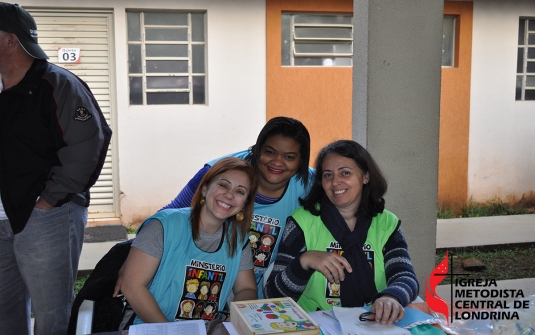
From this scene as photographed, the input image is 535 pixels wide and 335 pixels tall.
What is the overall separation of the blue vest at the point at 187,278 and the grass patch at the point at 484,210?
569cm

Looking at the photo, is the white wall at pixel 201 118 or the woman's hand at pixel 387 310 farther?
the white wall at pixel 201 118

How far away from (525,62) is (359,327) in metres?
7.16

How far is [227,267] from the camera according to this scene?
2.20 meters

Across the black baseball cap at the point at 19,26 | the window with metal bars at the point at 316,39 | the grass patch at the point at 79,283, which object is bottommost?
the grass patch at the point at 79,283

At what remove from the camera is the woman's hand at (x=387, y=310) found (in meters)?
1.81

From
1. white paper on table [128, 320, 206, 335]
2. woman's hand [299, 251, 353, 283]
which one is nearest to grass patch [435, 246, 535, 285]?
woman's hand [299, 251, 353, 283]

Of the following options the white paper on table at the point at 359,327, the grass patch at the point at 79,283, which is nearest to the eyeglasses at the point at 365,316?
the white paper on table at the point at 359,327

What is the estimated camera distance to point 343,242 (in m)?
2.26

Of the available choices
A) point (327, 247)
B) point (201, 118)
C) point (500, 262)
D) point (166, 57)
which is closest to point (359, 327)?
point (327, 247)

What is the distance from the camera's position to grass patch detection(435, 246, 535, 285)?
4.95 m

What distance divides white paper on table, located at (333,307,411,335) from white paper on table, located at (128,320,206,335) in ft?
1.56

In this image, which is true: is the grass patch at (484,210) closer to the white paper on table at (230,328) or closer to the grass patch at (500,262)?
the grass patch at (500,262)

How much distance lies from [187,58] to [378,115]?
3612 millimetres

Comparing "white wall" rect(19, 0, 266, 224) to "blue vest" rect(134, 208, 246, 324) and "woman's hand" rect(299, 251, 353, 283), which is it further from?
"woman's hand" rect(299, 251, 353, 283)
